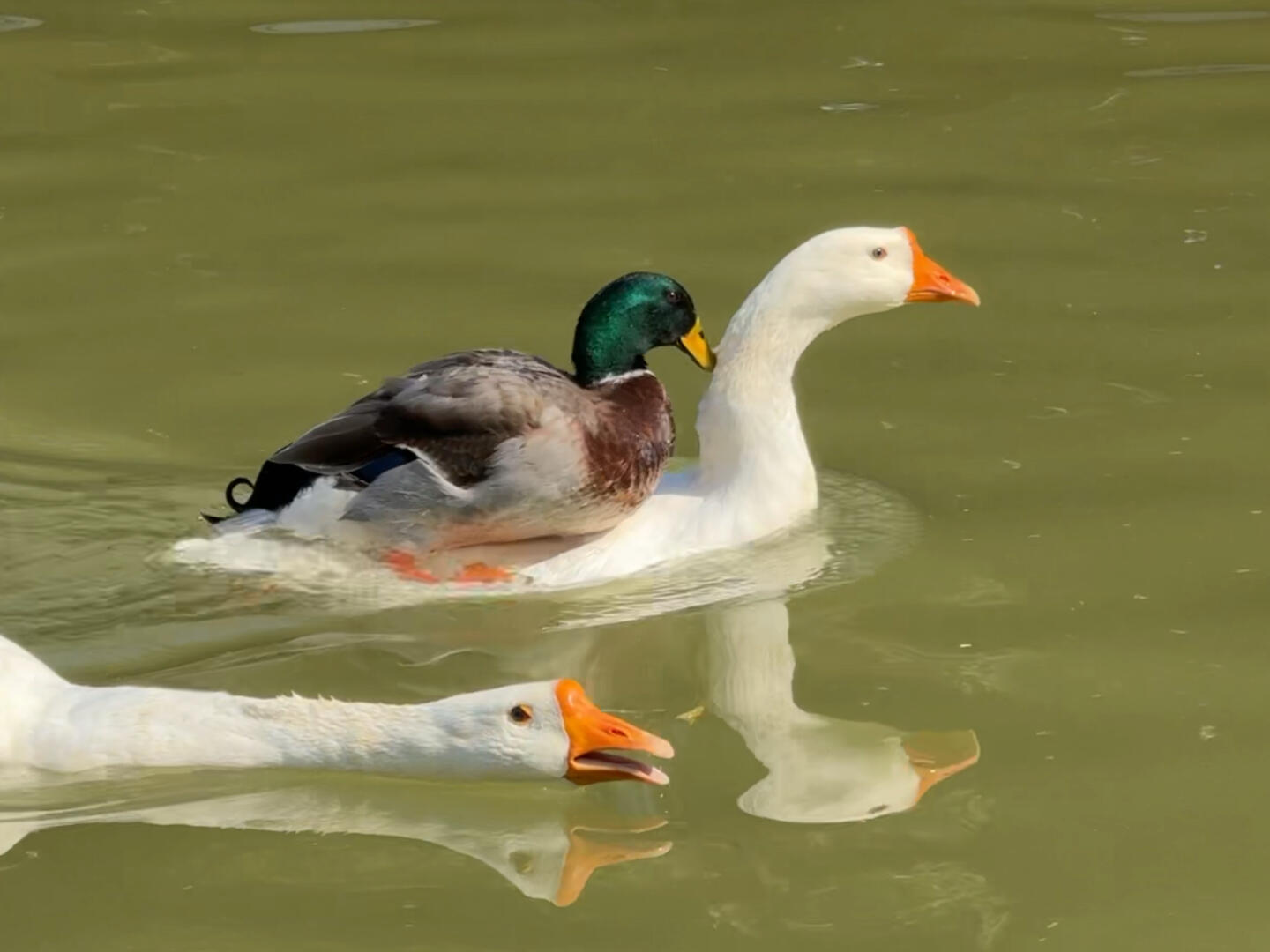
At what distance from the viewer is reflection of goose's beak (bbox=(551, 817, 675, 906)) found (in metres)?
6.00

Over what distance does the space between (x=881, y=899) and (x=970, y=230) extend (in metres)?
5.98

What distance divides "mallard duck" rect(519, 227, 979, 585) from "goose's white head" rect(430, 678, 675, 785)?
6.69ft

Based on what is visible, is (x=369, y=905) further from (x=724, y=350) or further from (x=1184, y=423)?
(x=1184, y=423)

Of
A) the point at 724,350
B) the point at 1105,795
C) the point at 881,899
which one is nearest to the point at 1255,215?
the point at 724,350

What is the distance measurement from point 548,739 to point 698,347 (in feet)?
8.30

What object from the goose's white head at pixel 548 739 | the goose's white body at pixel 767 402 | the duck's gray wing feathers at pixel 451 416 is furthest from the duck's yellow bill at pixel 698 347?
the goose's white head at pixel 548 739

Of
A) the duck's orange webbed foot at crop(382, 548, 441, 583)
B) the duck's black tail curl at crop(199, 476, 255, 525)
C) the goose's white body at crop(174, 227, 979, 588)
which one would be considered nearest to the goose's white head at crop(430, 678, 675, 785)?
the duck's orange webbed foot at crop(382, 548, 441, 583)

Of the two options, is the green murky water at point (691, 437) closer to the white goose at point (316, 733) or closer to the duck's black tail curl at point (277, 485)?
the white goose at point (316, 733)

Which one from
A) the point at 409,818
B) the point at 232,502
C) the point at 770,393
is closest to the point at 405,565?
the point at 232,502

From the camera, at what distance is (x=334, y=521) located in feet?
27.3

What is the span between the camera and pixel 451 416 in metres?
8.09

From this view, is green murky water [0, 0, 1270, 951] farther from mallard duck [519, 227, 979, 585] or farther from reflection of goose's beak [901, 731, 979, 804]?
mallard duck [519, 227, 979, 585]

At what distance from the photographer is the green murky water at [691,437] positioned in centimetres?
603

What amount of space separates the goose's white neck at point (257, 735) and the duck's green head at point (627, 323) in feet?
6.44
